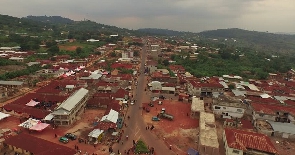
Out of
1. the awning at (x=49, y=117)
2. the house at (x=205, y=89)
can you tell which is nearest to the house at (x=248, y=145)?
the house at (x=205, y=89)

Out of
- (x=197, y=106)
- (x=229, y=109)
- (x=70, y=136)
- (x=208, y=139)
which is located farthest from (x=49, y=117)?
(x=229, y=109)

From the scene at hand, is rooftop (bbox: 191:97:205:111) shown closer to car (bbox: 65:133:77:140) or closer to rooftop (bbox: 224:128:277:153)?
rooftop (bbox: 224:128:277:153)

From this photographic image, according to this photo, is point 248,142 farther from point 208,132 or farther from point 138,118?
point 138,118

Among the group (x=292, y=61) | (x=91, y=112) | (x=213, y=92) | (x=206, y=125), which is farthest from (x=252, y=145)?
(x=292, y=61)

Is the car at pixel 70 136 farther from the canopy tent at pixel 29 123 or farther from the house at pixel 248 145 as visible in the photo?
the house at pixel 248 145

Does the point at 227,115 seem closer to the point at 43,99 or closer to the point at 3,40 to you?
the point at 43,99

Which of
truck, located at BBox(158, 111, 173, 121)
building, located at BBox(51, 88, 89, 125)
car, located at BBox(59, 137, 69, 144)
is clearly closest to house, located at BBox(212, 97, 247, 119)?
truck, located at BBox(158, 111, 173, 121)
